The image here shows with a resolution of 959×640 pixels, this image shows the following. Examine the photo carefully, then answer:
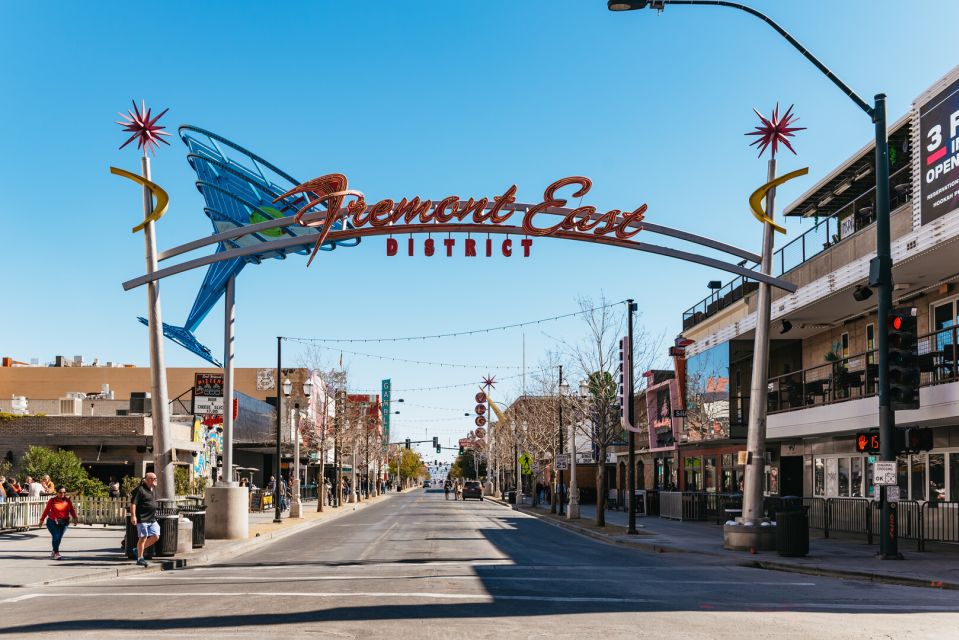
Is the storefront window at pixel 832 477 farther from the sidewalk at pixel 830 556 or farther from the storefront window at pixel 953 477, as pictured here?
the storefront window at pixel 953 477

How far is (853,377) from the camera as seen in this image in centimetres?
2997

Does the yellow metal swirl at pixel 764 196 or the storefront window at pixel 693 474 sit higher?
the yellow metal swirl at pixel 764 196

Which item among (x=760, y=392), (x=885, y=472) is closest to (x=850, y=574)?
(x=885, y=472)

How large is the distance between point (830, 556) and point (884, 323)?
552 centimetres

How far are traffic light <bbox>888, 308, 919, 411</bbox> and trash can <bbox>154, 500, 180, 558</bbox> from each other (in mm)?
15122

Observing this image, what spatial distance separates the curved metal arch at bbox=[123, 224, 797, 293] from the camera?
22734 millimetres

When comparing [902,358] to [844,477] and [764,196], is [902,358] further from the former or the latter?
[844,477]

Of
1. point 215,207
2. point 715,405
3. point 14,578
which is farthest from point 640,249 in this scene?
point 715,405

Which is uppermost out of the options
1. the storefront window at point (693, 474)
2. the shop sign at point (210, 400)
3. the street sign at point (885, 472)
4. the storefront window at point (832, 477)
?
the shop sign at point (210, 400)

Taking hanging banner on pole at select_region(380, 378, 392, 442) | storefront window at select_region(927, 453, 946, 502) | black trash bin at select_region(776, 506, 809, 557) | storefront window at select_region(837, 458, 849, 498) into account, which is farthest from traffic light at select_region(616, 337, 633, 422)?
hanging banner on pole at select_region(380, 378, 392, 442)

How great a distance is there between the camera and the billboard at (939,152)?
23188 millimetres

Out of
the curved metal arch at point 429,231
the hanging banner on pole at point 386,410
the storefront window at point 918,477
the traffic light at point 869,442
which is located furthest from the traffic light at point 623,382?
the hanging banner on pole at point 386,410

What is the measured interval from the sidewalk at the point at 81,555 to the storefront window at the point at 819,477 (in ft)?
60.5

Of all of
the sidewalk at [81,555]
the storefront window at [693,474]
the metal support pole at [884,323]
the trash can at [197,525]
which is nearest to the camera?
the sidewalk at [81,555]
